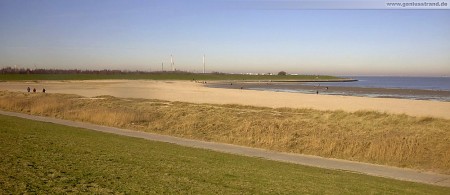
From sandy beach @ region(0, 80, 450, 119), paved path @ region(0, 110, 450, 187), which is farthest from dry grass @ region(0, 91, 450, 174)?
sandy beach @ region(0, 80, 450, 119)

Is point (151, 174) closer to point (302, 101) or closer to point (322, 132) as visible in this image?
Result: point (322, 132)

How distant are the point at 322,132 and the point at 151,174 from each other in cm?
1629

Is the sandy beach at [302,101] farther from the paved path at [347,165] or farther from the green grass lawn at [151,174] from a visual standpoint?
the green grass lawn at [151,174]

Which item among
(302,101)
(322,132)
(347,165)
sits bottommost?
(302,101)

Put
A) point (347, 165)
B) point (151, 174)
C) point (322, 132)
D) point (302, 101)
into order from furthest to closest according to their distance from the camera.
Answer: point (302, 101) < point (322, 132) < point (347, 165) < point (151, 174)

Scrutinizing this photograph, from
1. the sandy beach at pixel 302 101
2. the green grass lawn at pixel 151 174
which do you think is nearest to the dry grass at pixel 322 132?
the green grass lawn at pixel 151 174

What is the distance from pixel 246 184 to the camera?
954 cm

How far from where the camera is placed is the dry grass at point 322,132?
17.3 m

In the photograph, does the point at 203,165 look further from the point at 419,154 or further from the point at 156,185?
the point at 419,154

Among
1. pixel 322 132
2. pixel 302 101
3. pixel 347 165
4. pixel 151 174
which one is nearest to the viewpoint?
pixel 151 174

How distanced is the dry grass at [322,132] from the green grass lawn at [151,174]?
521cm

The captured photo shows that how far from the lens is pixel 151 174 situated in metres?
9.83

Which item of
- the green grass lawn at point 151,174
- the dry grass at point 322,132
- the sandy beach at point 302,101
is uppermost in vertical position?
the green grass lawn at point 151,174

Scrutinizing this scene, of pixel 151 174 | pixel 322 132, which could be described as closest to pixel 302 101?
pixel 322 132
